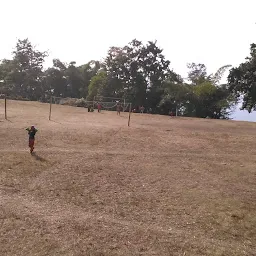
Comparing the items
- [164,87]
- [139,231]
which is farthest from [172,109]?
[139,231]

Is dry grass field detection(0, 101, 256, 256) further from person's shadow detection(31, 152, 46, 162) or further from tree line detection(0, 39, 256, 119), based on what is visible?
tree line detection(0, 39, 256, 119)

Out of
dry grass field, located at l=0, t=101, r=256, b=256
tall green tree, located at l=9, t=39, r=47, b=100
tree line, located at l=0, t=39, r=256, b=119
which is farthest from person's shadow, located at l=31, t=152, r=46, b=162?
tall green tree, located at l=9, t=39, r=47, b=100

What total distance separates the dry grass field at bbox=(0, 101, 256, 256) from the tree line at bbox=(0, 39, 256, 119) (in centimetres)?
2464

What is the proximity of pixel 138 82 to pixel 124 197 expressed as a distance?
4364 cm

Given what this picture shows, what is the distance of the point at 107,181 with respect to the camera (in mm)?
14273

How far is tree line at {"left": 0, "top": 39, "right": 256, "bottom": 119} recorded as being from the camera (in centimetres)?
4484

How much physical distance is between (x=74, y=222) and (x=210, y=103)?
39688mm

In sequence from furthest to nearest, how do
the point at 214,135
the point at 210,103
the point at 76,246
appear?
the point at 210,103 < the point at 214,135 < the point at 76,246

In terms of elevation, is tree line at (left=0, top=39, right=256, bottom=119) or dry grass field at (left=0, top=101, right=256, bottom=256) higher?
tree line at (left=0, top=39, right=256, bottom=119)

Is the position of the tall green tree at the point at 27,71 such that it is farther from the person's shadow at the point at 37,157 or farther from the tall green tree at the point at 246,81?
the person's shadow at the point at 37,157

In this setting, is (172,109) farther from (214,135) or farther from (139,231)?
(139,231)

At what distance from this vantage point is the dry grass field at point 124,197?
371 inches

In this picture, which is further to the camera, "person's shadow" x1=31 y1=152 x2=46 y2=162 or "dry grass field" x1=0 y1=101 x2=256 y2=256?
"person's shadow" x1=31 y1=152 x2=46 y2=162

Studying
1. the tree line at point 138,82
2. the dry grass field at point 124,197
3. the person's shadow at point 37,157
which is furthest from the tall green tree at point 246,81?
the person's shadow at point 37,157
